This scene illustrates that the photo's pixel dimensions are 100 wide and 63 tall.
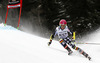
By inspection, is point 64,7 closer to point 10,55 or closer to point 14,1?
point 14,1

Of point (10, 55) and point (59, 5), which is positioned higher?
point (10, 55)

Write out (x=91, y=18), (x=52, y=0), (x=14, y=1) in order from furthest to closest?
(x=52, y=0), (x=91, y=18), (x=14, y=1)

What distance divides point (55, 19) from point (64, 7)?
7.95 feet

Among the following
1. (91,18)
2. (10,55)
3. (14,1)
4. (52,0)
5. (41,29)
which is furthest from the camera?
(41,29)

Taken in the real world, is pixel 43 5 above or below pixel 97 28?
above

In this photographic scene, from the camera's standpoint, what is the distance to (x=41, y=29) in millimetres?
21703

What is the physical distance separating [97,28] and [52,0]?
832cm

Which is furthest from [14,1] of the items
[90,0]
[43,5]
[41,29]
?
[90,0]

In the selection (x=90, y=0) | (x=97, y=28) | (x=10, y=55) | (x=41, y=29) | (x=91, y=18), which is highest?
(x=10, y=55)

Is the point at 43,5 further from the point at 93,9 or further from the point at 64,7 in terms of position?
the point at 93,9

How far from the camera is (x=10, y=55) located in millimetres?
4277

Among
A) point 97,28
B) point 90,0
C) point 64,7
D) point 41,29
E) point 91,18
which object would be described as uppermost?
point 90,0

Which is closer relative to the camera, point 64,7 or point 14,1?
point 14,1

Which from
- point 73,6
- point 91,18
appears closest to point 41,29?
point 73,6
